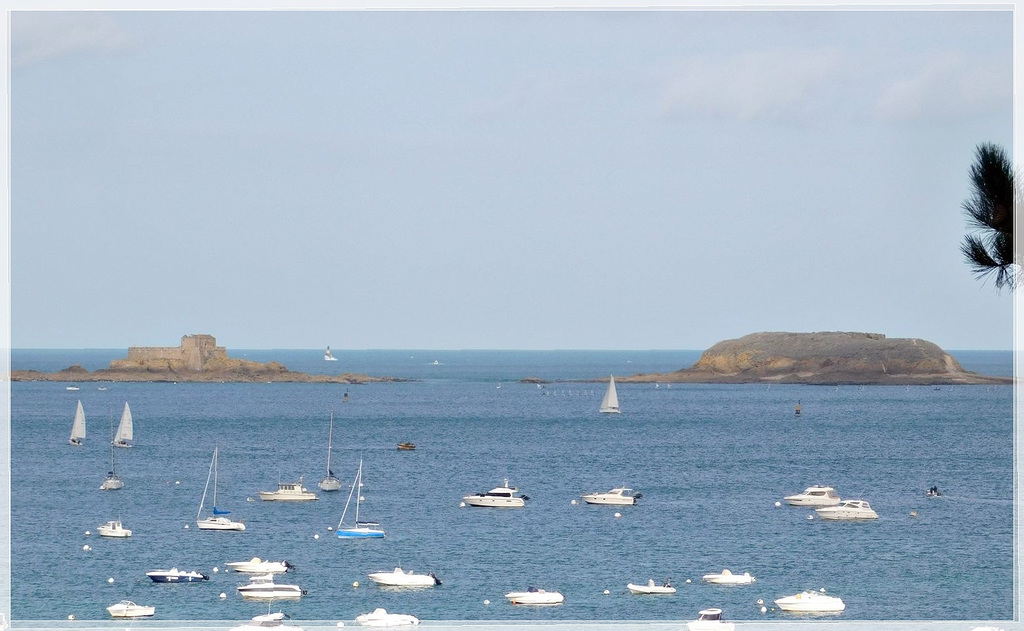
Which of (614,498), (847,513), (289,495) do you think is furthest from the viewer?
(289,495)

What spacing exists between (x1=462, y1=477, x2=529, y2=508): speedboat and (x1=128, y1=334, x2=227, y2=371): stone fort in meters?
57.0

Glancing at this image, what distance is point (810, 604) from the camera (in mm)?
15906

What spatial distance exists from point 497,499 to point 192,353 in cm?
6181

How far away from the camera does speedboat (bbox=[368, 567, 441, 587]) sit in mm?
17562

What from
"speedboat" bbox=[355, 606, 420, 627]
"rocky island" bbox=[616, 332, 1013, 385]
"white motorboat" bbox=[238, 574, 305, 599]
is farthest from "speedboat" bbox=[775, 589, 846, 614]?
"rocky island" bbox=[616, 332, 1013, 385]

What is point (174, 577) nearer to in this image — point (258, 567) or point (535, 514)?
point (258, 567)

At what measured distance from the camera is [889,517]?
27.2 metres

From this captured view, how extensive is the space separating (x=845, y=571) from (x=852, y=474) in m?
17.2

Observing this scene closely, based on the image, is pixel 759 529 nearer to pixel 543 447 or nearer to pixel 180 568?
pixel 180 568

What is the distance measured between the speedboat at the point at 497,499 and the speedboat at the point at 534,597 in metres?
10.8

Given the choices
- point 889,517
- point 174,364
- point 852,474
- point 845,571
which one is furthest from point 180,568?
point 174,364

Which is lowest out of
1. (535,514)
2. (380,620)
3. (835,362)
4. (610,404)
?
(535,514)

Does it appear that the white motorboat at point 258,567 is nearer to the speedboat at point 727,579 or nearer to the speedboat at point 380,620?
the speedboat at point 380,620

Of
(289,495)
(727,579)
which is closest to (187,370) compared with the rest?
(289,495)
